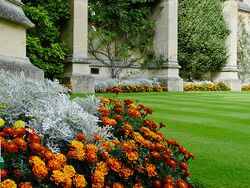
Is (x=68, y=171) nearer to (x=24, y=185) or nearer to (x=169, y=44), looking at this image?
(x=24, y=185)

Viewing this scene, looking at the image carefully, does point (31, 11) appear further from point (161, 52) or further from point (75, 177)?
point (75, 177)

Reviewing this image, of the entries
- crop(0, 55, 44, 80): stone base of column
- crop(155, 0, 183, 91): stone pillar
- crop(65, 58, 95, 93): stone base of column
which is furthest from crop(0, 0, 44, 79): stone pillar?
crop(155, 0, 183, 91): stone pillar

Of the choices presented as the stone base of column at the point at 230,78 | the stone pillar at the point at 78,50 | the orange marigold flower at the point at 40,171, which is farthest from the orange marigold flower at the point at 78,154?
the stone base of column at the point at 230,78

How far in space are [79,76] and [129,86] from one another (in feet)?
7.66

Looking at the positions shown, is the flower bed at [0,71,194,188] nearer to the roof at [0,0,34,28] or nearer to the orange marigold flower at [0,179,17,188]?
the orange marigold flower at [0,179,17,188]

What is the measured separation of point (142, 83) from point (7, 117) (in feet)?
45.6

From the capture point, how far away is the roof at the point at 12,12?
234 inches

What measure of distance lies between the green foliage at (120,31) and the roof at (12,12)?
34.9 ft

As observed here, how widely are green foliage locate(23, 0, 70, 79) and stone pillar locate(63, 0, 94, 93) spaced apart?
27 cm

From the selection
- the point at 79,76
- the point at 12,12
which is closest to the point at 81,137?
the point at 12,12

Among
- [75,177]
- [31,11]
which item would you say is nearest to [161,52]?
[31,11]

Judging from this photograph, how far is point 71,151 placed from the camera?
246cm

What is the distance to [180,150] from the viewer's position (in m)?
3.21

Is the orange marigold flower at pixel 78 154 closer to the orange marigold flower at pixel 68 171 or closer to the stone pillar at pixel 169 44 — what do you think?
the orange marigold flower at pixel 68 171
